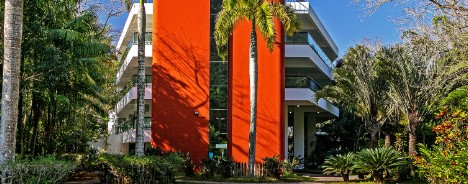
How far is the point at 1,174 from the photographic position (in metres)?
11.8

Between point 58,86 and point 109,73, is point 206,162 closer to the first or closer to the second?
point 58,86

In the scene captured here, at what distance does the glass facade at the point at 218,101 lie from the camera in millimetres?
28188

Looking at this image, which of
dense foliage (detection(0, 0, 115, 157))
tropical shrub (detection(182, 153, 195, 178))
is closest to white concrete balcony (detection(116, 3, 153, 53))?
dense foliage (detection(0, 0, 115, 157))

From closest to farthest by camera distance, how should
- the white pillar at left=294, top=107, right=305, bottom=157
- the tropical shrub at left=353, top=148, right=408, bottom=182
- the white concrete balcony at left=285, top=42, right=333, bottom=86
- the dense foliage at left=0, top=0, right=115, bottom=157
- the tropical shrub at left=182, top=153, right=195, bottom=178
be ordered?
1. the dense foliage at left=0, top=0, right=115, bottom=157
2. the tropical shrub at left=353, top=148, right=408, bottom=182
3. the tropical shrub at left=182, top=153, right=195, bottom=178
4. the white concrete balcony at left=285, top=42, right=333, bottom=86
5. the white pillar at left=294, top=107, right=305, bottom=157

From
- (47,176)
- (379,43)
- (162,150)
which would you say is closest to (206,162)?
(162,150)

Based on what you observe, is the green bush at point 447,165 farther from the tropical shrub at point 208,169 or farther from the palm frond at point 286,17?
the tropical shrub at point 208,169

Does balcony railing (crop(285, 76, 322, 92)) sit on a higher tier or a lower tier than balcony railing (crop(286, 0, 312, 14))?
lower

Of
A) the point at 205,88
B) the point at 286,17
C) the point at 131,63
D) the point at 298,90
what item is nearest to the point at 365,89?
the point at 298,90

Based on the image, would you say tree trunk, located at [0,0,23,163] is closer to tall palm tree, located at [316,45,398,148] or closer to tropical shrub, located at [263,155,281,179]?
tropical shrub, located at [263,155,281,179]

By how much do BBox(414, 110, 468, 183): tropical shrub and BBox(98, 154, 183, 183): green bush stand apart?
883 centimetres

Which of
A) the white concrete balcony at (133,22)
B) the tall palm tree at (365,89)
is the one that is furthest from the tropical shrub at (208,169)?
the white concrete balcony at (133,22)

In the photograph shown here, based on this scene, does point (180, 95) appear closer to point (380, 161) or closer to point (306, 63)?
point (306, 63)

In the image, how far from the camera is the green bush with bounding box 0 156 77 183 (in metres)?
11.7

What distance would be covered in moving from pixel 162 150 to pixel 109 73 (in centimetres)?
1630
